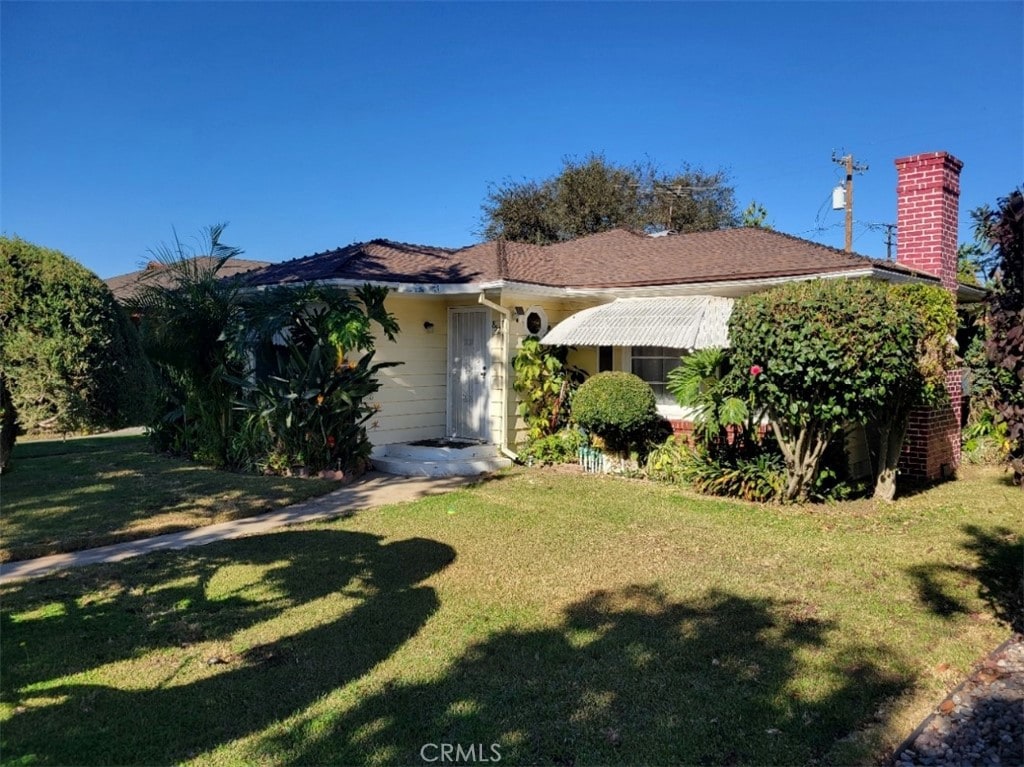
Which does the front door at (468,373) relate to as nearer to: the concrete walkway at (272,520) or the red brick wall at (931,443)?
the concrete walkway at (272,520)

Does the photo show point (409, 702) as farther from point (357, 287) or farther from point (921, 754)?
point (357, 287)

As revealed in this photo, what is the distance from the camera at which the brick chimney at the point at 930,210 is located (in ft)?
41.3

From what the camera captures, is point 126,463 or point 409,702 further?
point 126,463

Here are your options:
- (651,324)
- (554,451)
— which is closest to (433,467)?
(554,451)

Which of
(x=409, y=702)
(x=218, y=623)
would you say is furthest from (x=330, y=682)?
(x=218, y=623)

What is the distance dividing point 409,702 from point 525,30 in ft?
45.3

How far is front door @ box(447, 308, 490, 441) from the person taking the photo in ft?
45.9

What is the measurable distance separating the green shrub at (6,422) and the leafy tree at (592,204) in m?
28.3

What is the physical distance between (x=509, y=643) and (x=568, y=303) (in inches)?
409

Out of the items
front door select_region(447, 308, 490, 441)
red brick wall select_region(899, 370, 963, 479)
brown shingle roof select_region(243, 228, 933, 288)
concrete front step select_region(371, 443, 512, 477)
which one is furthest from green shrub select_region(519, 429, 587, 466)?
red brick wall select_region(899, 370, 963, 479)

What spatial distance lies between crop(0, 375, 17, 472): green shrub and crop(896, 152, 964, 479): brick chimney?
14443 mm

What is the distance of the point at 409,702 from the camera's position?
14.2 feet

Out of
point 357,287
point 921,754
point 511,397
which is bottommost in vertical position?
point 921,754

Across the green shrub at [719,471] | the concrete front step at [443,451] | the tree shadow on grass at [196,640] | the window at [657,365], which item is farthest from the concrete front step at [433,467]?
the tree shadow on grass at [196,640]
